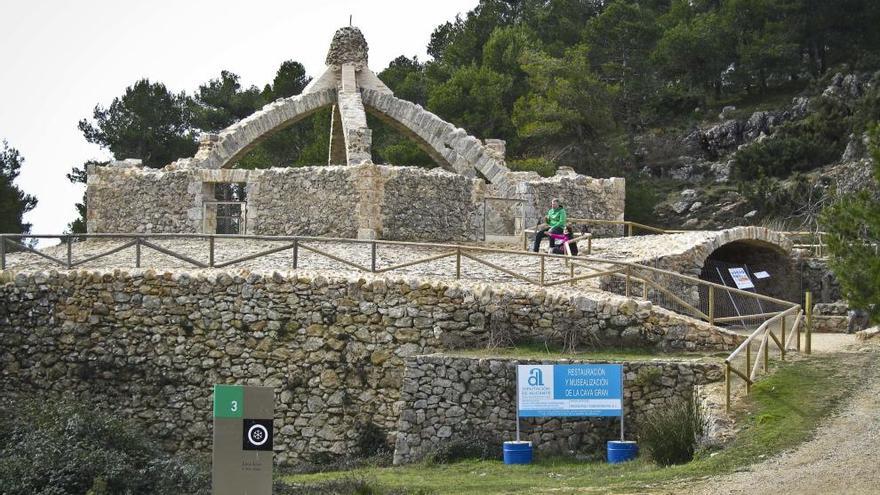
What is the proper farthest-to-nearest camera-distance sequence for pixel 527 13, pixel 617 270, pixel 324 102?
pixel 527 13 → pixel 324 102 → pixel 617 270

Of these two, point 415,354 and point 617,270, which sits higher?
point 617,270

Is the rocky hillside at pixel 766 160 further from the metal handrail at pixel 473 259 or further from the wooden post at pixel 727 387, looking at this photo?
the wooden post at pixel 727 387

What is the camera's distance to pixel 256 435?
44.6 feet

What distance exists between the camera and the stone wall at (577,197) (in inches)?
1334

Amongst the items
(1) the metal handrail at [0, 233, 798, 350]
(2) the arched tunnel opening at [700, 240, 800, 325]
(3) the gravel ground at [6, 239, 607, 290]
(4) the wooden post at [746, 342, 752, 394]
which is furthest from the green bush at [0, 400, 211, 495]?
(2) the arched tunnel opening at [700, 240, 800, 325]

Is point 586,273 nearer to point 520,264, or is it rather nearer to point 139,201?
point 520,264

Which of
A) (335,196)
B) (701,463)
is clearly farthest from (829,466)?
(335,196)

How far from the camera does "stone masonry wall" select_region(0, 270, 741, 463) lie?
2223cm

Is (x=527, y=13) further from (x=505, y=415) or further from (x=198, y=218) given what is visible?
(x=505, y=415)

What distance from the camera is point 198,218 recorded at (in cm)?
3058

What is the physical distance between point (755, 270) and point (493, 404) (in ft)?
37.5

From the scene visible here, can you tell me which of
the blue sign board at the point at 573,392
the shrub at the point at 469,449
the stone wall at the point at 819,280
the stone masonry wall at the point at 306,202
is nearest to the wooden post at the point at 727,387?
the blue sign board at the point at 573,392

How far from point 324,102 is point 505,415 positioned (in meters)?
18.8

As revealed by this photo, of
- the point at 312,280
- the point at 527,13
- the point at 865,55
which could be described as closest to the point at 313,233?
the point at 312,280
